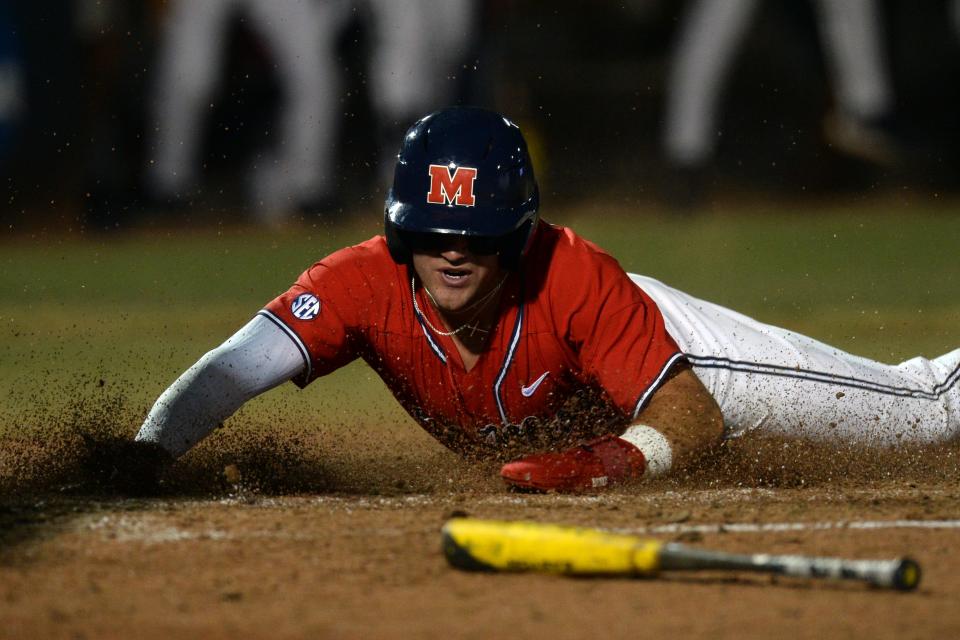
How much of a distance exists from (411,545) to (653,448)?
3.23ft

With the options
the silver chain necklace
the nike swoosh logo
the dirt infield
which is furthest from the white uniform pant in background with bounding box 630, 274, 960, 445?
the silver chain necklace

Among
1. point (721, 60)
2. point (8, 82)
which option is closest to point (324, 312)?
point (8, 82)

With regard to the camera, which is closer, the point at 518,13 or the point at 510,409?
the point at 510,409

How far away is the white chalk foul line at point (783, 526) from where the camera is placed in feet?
12.7

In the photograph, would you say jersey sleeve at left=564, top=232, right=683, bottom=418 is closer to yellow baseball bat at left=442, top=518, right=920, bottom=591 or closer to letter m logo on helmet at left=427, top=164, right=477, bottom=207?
letter m logo on helmet at left=427, top=164, right=477, bottom=207

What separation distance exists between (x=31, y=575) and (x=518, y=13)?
501 inches

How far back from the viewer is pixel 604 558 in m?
3.36

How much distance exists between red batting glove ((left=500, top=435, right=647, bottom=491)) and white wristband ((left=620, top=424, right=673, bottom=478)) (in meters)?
0.02

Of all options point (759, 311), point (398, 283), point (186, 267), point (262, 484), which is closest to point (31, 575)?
point (262, 484)

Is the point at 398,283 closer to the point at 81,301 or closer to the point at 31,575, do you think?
the point at 31,575

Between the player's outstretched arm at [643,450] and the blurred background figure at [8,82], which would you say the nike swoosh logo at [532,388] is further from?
the blurred background figure at [8,82]

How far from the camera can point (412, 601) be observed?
128 inches

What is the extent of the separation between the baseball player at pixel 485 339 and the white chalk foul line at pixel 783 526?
48 centimetres

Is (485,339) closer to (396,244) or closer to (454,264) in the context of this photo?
(454,264)
